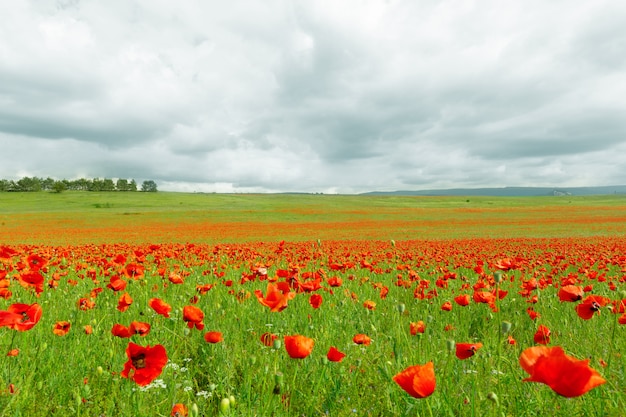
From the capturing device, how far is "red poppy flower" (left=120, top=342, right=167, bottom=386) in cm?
173

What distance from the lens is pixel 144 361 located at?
182 cm

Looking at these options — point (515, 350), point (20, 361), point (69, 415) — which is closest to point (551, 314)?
point (515, 350)

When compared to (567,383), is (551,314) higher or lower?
lower

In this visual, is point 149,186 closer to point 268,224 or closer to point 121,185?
Answer: point 121,185

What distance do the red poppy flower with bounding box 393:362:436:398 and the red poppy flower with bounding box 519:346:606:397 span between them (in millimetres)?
307

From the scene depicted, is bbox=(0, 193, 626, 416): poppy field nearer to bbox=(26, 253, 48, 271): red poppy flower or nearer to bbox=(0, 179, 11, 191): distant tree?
bbox=(26, 253, 48, 271): red poppy flower

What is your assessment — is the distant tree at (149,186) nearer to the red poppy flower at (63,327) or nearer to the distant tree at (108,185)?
the distant tree at (108,185)

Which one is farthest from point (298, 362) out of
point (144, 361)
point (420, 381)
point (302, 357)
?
point (420, 381)

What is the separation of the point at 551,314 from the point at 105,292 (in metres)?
6.05

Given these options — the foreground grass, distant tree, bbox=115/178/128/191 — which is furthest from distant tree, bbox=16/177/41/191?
the foreground grass

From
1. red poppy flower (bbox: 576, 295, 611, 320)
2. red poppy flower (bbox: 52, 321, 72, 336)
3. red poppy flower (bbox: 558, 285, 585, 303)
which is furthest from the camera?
red poppy flower (bbox: 52, 321, 72, 336)

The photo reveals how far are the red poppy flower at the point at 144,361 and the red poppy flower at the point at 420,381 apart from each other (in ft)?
3.54

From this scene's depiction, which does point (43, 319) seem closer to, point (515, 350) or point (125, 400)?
point (125, 400)

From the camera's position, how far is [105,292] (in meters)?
5.41
